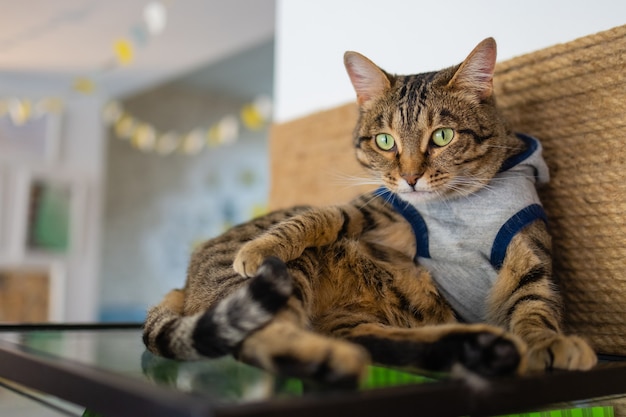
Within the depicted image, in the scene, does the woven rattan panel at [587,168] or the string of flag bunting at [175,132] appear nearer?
the woven rattan panel at [587,168]

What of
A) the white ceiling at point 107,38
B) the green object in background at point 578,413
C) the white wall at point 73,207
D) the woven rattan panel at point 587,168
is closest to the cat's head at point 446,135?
the woven rattan panel at point 587,168

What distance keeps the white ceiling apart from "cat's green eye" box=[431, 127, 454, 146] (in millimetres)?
2461

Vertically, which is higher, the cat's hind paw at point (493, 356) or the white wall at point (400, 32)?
the white wall at point (400, 32)

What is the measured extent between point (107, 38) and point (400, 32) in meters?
2.74

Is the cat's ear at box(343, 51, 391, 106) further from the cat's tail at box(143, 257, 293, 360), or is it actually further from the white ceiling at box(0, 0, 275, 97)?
the white ceiling at box(0, 0, 275, 97)

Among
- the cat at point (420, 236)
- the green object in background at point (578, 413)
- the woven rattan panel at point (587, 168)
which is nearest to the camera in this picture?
the green object in background at point (578, 413)

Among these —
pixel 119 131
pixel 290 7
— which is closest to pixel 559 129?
pixel 290 7

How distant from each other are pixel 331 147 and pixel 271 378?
985 mm

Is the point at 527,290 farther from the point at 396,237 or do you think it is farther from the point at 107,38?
the point at 107,38

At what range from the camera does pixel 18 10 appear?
320 cm

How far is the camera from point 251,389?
52 cm

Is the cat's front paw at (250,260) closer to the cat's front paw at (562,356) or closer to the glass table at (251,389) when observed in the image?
the glass table at (251,389)

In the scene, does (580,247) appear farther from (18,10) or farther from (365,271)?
(18,10)

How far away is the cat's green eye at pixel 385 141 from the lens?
3.35 ft
